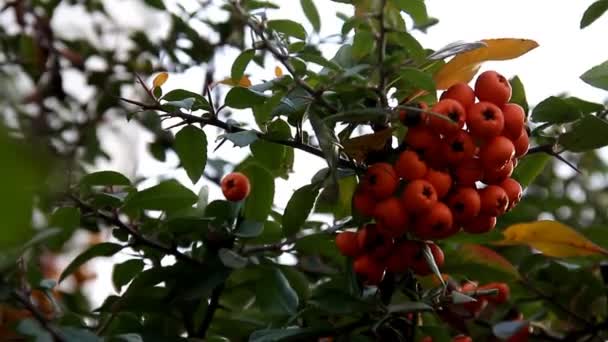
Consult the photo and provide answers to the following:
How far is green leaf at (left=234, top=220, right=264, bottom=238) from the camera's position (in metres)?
1.32

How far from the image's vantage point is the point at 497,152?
1.00 m

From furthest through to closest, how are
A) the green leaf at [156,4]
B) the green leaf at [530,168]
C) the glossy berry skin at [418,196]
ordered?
the green leaf at [156,4] → the green leaf at [530,168] → the glossy berry skin at [418,196]

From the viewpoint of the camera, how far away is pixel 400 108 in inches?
39.2

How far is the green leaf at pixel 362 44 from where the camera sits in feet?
3.71

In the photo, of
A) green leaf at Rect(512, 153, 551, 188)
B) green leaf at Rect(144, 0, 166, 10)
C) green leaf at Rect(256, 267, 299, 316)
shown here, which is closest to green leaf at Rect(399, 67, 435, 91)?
green leaf at Rect(512, 153, 551, 188)

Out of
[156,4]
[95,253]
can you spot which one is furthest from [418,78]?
[156,4]

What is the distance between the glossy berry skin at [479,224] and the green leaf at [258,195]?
1.37 ft

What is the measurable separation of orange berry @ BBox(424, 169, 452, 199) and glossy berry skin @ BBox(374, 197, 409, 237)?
5cm

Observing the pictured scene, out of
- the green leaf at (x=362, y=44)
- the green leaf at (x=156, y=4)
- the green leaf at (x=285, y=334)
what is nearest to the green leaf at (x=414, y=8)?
the green leaf at (x=362, y=44)

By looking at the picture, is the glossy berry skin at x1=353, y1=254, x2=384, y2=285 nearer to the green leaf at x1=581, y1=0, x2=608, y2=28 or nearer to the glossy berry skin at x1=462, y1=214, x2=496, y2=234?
the glossy berry skin at x1=462, y1=214, x2=496, y2=234

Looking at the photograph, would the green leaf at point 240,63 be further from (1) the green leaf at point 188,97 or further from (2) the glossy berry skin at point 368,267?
(2) the glossy berry skin at point 368,267

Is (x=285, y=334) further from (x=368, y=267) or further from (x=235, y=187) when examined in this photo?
(x=235, y=187)

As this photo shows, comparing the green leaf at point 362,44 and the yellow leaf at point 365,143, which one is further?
the green leaf at point 362,44

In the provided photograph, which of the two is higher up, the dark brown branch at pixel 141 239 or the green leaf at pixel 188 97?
the green leaf at pixel 188 97
